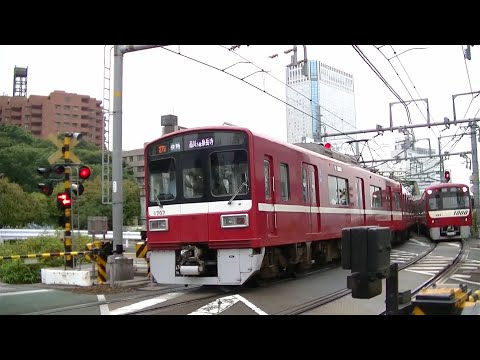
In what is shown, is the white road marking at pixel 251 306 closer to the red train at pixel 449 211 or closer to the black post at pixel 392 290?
the black post at pixel 392 290

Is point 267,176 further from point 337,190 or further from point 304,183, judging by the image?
point 337,190

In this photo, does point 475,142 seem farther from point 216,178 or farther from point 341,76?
point 216,178

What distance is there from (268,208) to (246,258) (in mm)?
1156

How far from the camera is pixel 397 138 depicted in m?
35.3

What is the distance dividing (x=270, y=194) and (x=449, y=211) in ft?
62.6

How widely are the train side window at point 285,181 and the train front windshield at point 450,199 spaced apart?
17976 millimetres

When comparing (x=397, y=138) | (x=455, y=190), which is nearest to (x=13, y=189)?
(x=397, y=138)

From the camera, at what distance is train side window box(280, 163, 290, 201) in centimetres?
1110

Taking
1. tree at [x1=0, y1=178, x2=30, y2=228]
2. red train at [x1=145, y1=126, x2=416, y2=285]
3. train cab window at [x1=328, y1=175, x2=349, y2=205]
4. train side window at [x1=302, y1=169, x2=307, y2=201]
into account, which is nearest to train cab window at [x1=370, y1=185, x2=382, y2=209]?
train cab window at [x1=328, y1=175, x2=349, y2=205]

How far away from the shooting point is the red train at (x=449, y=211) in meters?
26.3

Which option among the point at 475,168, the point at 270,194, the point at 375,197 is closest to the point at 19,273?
the point at 270,194

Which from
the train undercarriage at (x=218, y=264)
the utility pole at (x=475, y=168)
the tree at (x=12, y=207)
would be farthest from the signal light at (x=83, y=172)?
the tree at (x=12, y=207)

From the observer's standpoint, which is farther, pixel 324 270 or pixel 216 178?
pixel 324 270

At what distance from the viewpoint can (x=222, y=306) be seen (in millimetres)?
8617
